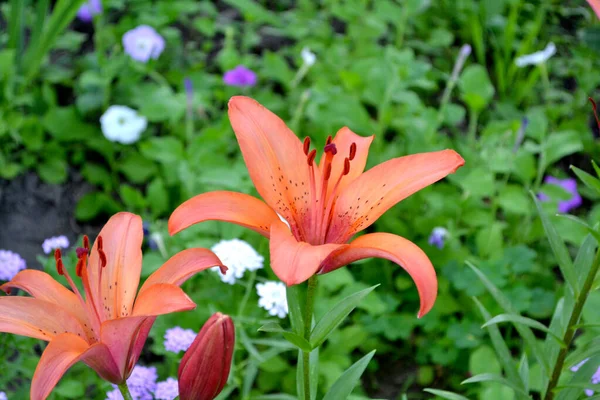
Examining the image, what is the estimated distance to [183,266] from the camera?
3.00 feet

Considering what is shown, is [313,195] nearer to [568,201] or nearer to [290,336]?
Result: [290,336]

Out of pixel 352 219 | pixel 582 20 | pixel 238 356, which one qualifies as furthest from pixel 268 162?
pixel 582 20

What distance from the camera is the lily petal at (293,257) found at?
0.79 meters

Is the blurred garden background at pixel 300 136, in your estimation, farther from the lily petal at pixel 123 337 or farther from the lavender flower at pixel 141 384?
the lily petal at pixel 123 337

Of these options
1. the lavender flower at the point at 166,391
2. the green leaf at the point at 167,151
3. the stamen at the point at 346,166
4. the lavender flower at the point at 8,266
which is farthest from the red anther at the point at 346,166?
the green leaf at the point at 167,151

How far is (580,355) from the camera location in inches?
42.8

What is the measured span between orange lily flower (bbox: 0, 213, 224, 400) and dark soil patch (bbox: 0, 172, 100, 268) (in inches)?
44.3

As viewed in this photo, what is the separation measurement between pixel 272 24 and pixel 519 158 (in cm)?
132

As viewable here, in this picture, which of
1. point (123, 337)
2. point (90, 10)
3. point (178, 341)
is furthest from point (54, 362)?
point (90, 10)

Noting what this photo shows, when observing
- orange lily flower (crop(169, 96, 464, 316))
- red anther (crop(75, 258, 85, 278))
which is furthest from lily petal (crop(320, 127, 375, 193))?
red anther (crop(75, 258, 85, 278))

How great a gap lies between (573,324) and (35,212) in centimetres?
162

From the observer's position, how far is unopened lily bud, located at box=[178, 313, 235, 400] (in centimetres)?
86

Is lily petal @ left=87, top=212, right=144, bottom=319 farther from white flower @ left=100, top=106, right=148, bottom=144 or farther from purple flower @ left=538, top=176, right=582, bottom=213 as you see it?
purple flower @ left=538, top=176, right=582, bottom=213

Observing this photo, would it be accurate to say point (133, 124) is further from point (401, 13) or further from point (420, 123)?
point (401, 13)
